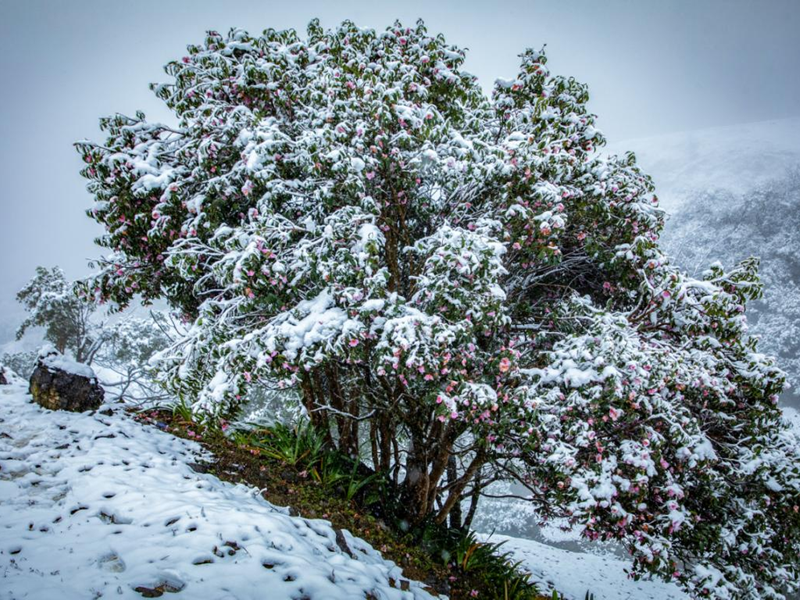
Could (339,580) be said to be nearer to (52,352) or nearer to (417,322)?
(417,322)

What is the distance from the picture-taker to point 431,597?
382cm

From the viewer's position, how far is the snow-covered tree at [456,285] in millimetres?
4207

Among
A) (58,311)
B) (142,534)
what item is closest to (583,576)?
(142,534)

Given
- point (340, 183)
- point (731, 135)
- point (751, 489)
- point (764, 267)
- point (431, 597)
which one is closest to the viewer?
point (431, 597)

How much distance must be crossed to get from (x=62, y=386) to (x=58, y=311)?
1640cm

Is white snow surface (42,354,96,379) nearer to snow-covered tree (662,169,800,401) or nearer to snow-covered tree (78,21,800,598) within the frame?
snow-covered tree (78,21,800,598)

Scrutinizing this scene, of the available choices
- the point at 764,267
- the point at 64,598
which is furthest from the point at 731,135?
the point at 64,598

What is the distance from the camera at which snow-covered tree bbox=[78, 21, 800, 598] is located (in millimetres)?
4207

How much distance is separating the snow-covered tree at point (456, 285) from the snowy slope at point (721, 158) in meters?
76.9

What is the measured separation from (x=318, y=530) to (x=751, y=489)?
16.3ft

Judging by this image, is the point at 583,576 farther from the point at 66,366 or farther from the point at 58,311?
the point at 58,311

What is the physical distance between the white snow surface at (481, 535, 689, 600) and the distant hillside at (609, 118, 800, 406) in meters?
7.01

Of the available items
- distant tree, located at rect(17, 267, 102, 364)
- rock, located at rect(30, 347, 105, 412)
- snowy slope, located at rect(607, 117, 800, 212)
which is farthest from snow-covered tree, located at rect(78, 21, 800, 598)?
snowy slope, located at rect(607, 117, 800, 212)

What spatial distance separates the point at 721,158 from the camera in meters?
89.9
